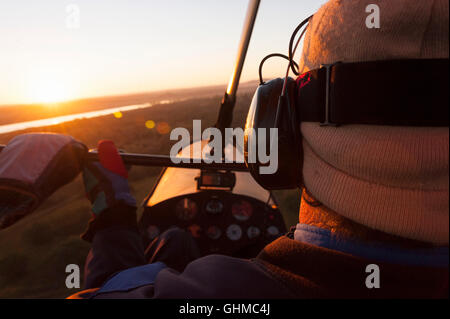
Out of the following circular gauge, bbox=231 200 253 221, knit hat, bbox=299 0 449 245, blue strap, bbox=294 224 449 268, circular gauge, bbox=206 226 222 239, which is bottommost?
circular gauge, bbox=206 226 222 239

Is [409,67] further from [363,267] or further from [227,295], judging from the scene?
[227,295]

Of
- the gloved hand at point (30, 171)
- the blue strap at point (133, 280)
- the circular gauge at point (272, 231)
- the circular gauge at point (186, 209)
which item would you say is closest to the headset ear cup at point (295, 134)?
the blue strap at point (133, 280)

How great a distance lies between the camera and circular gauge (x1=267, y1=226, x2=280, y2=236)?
8.66 feet

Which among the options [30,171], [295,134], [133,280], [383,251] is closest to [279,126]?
[295,134]

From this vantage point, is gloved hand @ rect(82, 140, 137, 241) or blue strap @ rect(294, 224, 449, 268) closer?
blue strap @ rect(294, 224, 449, 268)

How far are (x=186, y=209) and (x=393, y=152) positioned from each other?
2407mm

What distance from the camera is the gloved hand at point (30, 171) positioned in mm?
1301

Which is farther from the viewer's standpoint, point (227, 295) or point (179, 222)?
point (179, 222)

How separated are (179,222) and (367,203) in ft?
7.86

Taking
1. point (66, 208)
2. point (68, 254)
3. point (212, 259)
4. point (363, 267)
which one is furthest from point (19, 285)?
point (363, 267)

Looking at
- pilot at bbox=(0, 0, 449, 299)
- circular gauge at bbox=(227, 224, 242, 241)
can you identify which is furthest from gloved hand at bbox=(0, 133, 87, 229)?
circular gauge at bbox=(227, 224, 242, 241)

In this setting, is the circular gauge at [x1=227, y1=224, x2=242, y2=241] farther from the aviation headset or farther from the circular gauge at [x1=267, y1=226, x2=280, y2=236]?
the aviation headset

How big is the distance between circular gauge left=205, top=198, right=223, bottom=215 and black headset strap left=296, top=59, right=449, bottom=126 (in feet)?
7.18
